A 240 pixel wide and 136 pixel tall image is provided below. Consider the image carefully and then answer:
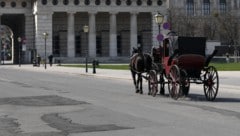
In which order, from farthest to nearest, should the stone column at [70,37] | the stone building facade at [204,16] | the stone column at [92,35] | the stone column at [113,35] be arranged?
the stone building facade at [204,16]
the stone column at [113,35]
the stone column at [92,35]
the stone column at [70,37]

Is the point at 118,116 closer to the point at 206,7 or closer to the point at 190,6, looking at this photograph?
the point at 190,6

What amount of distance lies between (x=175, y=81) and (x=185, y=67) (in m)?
0.63

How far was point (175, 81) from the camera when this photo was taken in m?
21.2

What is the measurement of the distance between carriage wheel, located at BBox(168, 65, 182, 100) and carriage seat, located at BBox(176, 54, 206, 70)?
30 centimetres

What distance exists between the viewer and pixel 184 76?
69.1 feet

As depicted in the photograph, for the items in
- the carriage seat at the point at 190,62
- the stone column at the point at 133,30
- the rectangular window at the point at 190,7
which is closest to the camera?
the carriage seat at the point at 190,62

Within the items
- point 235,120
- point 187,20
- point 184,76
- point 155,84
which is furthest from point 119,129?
point 187,20

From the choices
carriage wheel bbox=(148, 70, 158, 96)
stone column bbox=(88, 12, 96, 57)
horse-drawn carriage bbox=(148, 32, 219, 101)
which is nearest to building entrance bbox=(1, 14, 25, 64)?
stone column bbox=(88, 12, 96, 57)

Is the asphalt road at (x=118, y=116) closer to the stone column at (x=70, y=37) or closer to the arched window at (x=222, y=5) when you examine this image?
the stone column at (x=70, y=37)

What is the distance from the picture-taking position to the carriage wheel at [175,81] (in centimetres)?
2099

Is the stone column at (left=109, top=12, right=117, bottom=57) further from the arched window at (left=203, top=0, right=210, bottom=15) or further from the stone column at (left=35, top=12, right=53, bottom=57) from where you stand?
the arched window at (left=203, top=0, right=210, bottom=15)

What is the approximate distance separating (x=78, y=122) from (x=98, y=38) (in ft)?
310

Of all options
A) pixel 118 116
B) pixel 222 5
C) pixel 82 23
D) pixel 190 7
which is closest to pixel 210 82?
pixel 118 116

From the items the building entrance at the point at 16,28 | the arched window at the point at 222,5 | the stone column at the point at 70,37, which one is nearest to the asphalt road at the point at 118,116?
the stone column at the point at 70,37
